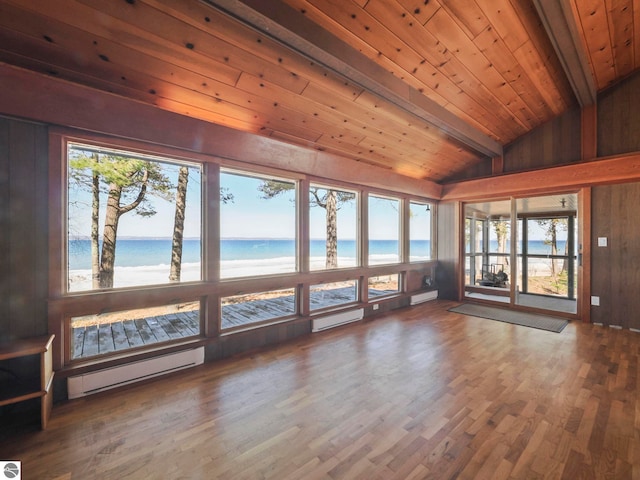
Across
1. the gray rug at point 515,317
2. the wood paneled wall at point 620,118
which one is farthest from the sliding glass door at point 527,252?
the wood paneled wall at point 620,118

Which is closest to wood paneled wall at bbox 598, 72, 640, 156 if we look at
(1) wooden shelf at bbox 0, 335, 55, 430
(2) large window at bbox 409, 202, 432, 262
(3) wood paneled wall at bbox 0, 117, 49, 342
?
(2) large window at bbox 409, 202, 432, 262

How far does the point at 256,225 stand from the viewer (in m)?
3.60

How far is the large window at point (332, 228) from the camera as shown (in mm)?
4086

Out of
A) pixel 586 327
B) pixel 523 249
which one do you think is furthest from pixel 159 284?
pixel 523 249

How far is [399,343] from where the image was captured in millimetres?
3471

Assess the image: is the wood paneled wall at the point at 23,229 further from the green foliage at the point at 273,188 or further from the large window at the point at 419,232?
the large window at the point at 419,232

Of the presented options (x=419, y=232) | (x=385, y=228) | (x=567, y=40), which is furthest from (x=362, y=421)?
(x=419, y=232)

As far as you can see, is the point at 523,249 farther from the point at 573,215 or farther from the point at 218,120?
the point at 218,120

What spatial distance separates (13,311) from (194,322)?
4.65 ft

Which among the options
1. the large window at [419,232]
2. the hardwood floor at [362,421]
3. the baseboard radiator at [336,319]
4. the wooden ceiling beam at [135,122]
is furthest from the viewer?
the large window at [419,232]

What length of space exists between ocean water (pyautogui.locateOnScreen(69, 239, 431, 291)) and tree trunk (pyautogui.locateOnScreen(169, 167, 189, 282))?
0.15 feet

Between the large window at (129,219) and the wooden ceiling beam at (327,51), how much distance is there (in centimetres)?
160

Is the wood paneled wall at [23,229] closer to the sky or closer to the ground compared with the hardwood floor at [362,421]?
closer to the sky

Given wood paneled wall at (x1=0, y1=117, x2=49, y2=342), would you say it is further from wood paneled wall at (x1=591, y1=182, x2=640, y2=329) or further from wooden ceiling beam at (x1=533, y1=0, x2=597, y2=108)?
wood paneled wall at (x1=591, y1=182, x2=640, y2=329)
